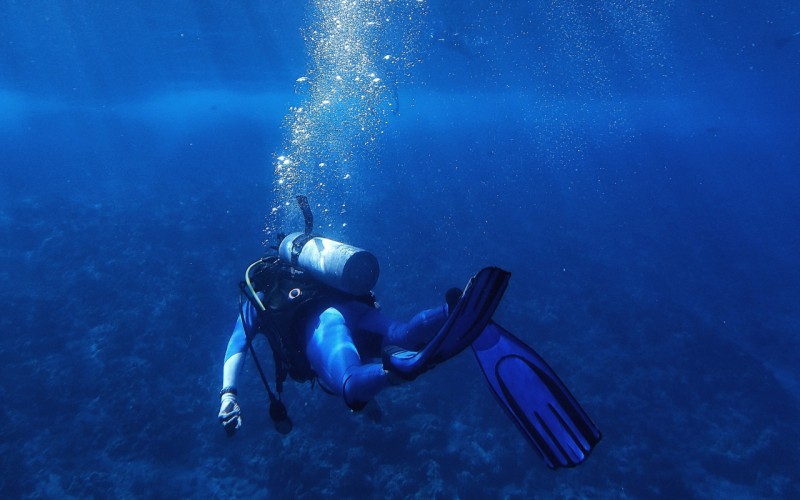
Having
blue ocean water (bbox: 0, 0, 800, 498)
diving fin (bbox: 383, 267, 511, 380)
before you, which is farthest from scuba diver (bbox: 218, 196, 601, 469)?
blue ocean water (bbox: 0, 0, 800, 498)

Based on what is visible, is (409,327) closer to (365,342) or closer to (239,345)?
(365,342)

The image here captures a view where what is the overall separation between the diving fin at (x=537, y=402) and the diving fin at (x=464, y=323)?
1.16ft

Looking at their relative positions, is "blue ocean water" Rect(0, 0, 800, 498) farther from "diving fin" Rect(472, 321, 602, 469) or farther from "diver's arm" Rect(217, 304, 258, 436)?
"diving fin" Rect(472, 321, 602, 469)

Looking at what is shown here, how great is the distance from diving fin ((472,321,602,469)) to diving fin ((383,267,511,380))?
1.16ft

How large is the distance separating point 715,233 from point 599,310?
14.5 m

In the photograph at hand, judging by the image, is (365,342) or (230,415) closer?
(230,415)

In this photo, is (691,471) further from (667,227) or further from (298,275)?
(667,227)

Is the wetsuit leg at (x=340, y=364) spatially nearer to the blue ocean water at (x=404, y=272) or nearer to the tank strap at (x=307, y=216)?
the tank strap at (x=307, y=216)

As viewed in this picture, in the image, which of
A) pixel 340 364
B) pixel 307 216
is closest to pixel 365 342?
pixel 340 364

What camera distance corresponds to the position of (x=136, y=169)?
29.7 metres

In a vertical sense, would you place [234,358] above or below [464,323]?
above

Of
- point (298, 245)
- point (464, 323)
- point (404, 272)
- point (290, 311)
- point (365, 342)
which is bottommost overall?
point (404, 272)

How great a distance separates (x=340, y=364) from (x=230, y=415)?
119 cm

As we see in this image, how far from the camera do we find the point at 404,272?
49.3 ft
